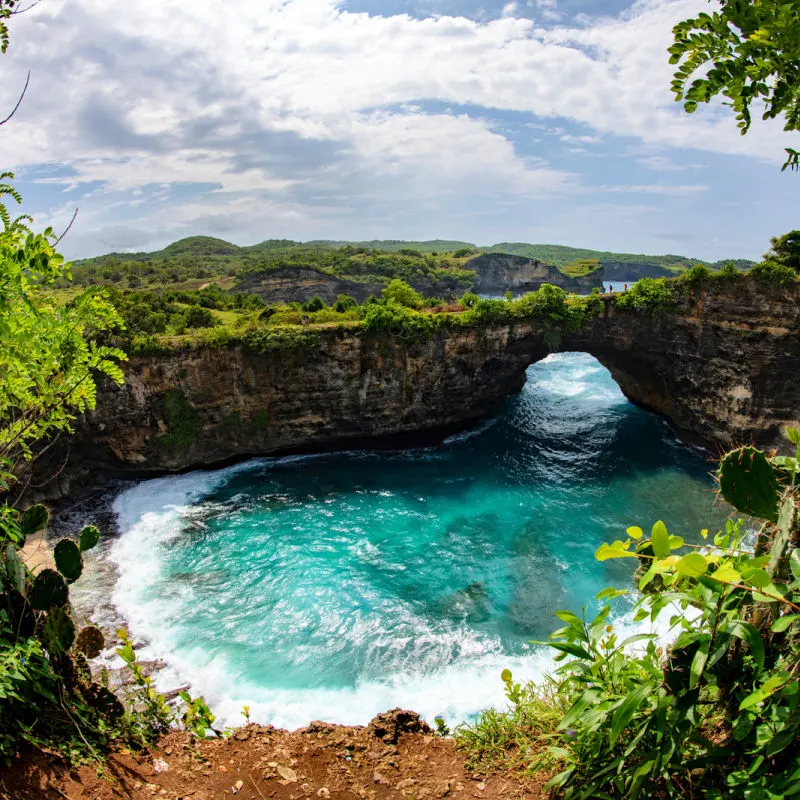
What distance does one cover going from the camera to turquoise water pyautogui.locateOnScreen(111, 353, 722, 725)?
43.5ft

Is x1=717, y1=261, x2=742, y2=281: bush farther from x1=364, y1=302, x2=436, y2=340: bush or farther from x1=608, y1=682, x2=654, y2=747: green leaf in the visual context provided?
x1=608, y1=682, x2=654, y2=747: green leaf

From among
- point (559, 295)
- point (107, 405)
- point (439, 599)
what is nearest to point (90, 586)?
point (107, 405)

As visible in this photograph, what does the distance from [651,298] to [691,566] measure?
2701 centimetres

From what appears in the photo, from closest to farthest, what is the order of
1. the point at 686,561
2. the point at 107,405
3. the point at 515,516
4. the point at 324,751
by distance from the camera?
the point at 686,561 < the point at 324,751 < the point at 515,516 < the point at 107,405

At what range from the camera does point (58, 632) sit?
475 cm

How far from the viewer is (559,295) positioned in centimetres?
2678

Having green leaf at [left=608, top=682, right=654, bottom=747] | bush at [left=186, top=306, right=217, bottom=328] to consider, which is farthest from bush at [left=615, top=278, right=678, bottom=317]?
green leaf at [left=608, top=682, right=654, bottom=747]

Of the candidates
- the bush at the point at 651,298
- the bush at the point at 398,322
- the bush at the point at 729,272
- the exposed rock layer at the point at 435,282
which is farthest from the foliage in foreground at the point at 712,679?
the exposed rock layer at the point at 435,282

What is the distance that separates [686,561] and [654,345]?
28.0 m

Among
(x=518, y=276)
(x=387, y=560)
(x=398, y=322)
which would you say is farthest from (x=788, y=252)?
(x=518, y=276)

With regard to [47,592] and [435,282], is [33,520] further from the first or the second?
[435,282]

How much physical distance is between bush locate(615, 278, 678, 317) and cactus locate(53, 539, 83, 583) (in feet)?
88.7

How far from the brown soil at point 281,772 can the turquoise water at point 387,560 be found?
24.6 ft

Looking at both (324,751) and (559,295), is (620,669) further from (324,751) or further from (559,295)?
(559,295)
